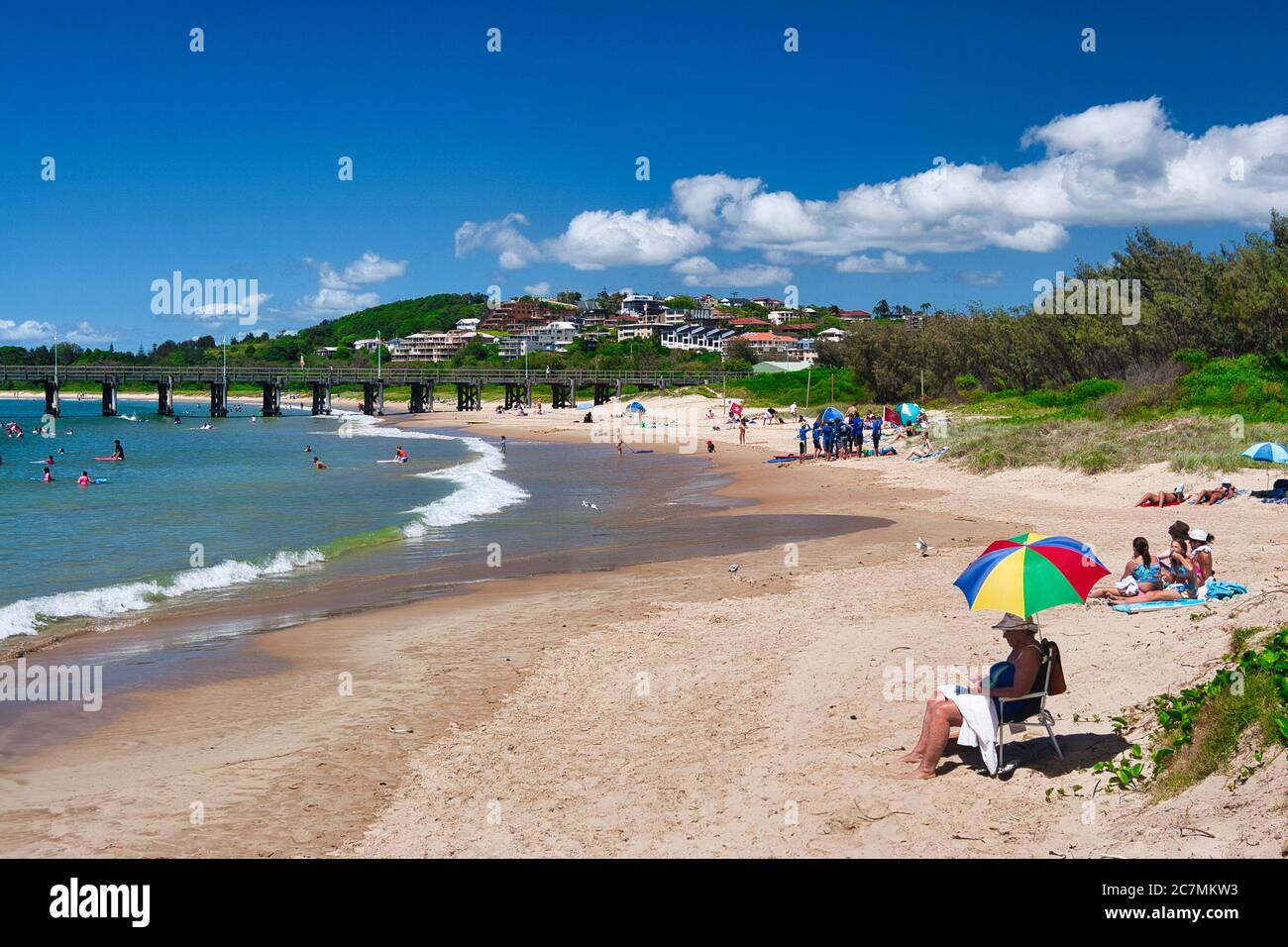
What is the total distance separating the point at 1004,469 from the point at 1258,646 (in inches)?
855

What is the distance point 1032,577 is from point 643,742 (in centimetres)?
324

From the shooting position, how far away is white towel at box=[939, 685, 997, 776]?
21.1ft

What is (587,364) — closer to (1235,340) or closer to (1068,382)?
(1068,382)

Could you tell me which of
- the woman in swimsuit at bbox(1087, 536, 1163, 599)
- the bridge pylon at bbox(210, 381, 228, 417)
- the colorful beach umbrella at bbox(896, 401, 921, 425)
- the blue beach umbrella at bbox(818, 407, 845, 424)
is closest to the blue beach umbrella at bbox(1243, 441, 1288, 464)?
the woman in swimsuit at bbox(1087, 536, 1163, 599)

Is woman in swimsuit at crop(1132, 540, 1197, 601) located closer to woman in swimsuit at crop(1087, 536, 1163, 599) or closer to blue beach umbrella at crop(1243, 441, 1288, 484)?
woman in swimsuit at crop(1087, 536, 1163, 599)

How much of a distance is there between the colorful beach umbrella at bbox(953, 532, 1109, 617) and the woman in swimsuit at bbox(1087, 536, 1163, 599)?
4.29 metres

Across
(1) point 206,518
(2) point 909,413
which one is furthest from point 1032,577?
(2) point 909,413

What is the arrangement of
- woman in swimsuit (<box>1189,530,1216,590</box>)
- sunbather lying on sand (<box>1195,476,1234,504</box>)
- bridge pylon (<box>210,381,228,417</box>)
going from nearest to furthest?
woman in swimsuit (<box>1189,530,1216,590</box>) < sunbather lying on sand (<box>1195,476,1234,504</box>) < bridge pylon (<box>210,381,228,417</box>)

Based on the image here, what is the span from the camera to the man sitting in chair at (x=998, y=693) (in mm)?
6594

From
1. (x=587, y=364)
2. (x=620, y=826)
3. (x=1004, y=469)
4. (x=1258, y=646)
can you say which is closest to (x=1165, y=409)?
(x=1004, y=469)

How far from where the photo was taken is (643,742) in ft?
26.7

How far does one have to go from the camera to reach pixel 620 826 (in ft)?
21.0

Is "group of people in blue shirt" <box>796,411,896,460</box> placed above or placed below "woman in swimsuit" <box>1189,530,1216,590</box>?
above
